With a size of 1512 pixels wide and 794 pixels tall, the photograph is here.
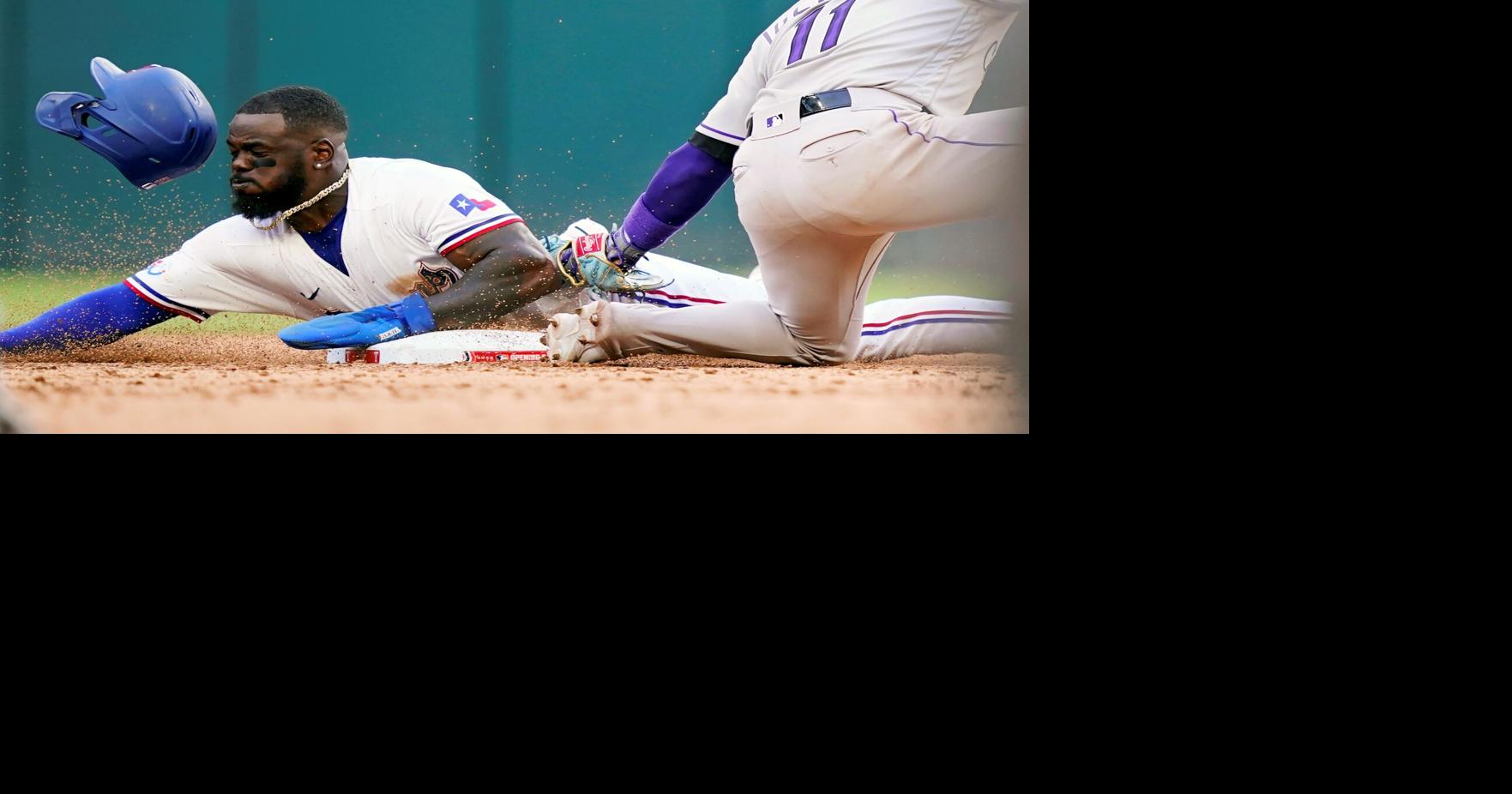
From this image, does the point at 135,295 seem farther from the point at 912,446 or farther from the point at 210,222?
the point at 912,446

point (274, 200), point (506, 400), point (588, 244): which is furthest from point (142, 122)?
point (506, 400)

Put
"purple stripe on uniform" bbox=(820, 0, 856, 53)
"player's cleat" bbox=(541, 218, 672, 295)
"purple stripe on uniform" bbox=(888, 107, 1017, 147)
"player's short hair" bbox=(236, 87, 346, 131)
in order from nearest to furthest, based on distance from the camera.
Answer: "purple stripe on uniform" bbox=(888, 107, 1017, 147)
"purple stripe on uniform" bbox=(820, 0, 856, 53)
"player's short hair" bbox=(236, 87, 346, 131)
"player's cleat" bbox=(541, 218, 672, 295)

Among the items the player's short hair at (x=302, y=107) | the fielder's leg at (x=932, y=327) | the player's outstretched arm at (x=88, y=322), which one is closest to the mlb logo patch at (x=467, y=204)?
the player's short hair at (x=302, y=107)

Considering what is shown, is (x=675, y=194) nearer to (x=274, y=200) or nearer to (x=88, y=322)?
(x=274, y=200)

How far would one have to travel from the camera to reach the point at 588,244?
249cm

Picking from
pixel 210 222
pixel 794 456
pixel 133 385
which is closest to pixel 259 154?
pixel 210 222

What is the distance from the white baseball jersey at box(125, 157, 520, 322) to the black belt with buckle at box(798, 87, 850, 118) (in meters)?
0.73

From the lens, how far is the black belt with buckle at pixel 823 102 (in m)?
2.06

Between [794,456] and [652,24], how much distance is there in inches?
38.5

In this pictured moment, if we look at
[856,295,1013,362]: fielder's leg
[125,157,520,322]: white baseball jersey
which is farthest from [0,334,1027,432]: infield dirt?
[125,157,520,322]: white baseball jersey

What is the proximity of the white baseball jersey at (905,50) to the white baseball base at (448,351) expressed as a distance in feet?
2.53

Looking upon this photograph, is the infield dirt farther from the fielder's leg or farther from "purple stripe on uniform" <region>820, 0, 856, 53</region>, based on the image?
"purple stripe on uniform" <region>820, 0, 856, 53</region>

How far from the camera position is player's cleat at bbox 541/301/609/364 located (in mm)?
2282

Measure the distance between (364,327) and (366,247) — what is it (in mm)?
263
